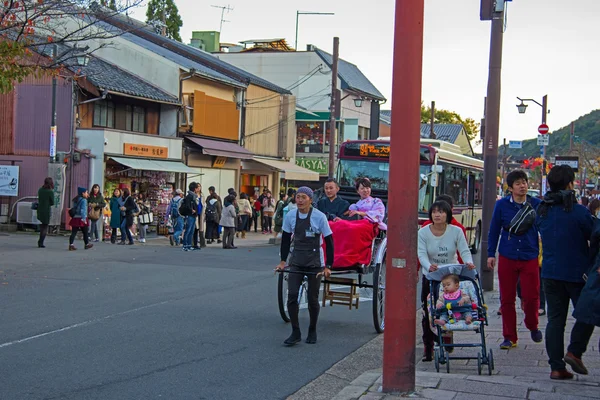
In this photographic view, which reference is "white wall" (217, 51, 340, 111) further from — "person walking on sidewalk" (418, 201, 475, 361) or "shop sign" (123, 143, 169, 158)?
"person walking on sidewalk" (418, 201, 475, 361)

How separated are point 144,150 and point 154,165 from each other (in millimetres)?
716

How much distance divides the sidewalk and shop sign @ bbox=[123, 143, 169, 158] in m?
20.9

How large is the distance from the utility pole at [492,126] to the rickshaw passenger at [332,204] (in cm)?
419

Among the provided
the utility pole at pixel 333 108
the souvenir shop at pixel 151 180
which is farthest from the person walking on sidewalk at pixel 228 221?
the utility pole at pixel 333 108

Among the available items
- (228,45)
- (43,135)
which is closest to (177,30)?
(228,45)

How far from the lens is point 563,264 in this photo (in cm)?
687

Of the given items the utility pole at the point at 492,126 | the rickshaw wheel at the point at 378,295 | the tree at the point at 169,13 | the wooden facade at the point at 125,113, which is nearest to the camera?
the rickshaw wheel at the point at 378,295

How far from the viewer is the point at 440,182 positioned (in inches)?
838

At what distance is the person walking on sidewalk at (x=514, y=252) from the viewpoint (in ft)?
26.8

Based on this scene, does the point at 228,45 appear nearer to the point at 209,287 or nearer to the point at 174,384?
the point at 209,287

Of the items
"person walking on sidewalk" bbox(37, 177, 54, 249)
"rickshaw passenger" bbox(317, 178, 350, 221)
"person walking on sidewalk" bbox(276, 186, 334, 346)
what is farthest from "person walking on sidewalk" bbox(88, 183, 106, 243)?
"person walking on sidewalk" bbox(276, 186, 334, 346)

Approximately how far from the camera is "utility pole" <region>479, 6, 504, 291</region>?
13.6 m

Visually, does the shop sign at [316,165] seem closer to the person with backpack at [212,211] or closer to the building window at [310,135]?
the building window at [310,135]

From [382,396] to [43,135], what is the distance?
24.0m
